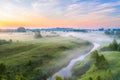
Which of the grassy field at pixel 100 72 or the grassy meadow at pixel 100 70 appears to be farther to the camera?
the grassy meadow at pixel 100 70

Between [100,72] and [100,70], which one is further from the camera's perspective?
[100,70]

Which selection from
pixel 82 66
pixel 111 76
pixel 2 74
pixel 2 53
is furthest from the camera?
pixel 2 53

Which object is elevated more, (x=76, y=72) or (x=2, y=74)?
(x=2, y=74)

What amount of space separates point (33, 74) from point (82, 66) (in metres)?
27.7

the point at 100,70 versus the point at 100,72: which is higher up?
the point at 100,70

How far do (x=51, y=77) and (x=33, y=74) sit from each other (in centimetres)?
915

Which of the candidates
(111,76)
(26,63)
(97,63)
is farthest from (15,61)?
(111,76)

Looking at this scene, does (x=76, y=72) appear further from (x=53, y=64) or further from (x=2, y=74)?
(x=2, y=74)

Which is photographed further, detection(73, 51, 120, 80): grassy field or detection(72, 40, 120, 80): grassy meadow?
detection(72, 40, 120, 80): grassy meadow

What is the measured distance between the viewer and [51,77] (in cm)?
10319

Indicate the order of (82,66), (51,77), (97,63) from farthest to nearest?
(82,66) → (51,77) → (97,63)

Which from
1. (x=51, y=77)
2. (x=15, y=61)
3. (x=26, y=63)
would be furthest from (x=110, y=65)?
(x=15, y=61)

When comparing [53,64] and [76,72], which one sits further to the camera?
[53,64]

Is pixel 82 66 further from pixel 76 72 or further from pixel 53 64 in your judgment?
pixel 53 64
